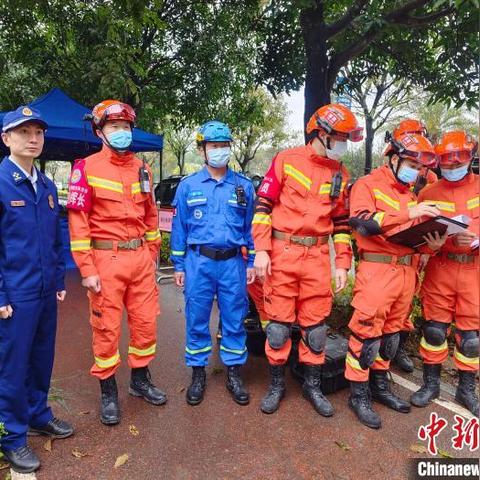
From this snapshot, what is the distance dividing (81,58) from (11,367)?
8.08 m

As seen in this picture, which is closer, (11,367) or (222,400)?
(11,367)

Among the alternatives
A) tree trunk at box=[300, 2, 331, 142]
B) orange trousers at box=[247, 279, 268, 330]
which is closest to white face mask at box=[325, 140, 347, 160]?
orange trousers at box=[247, 279, 268, 330]

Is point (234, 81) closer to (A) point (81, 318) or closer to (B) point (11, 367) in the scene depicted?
(A) point (81, 318)

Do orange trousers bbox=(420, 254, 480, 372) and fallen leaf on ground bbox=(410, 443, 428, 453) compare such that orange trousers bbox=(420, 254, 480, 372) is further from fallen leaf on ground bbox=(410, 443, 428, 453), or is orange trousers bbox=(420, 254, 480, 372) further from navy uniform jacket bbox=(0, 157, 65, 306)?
navy uniform jacket bbox=(0, 157, 65, 306)

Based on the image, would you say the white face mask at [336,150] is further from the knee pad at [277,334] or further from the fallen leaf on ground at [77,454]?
the fallen leaf on ground at [77,454]

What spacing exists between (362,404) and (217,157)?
2129 millimetres

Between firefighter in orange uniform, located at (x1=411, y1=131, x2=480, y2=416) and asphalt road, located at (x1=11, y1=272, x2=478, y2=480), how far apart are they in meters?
0.28

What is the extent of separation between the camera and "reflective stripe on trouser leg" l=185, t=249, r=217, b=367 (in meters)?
3.40

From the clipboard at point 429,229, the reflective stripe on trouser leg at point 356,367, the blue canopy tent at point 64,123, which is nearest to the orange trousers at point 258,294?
the reflective stripe on trouser leg at point 356,367

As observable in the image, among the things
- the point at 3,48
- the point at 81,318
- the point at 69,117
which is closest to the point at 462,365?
the point at 81,318

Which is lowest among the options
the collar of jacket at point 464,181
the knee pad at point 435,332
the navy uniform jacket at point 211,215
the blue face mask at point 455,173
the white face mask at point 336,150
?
the knee pad at point 435,332

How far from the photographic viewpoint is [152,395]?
11.1 ft

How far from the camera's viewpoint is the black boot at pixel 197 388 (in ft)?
11.1

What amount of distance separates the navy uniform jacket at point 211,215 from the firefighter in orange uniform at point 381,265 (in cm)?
86
